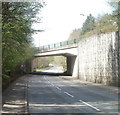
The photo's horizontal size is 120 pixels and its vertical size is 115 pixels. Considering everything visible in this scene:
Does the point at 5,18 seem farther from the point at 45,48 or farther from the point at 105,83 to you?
the point at 45,48

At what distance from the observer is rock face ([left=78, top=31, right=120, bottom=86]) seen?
27836 mm

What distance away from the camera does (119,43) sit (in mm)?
27109

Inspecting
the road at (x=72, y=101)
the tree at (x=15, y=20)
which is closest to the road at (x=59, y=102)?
the road at (x=72, y=101)

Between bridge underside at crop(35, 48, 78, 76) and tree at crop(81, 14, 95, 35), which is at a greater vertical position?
tree at crop(81, 14, 95, 35)

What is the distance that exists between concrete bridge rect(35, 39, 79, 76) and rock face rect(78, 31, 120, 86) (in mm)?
7768

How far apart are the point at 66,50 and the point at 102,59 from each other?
74.9 feet

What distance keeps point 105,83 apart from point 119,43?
18.2ft

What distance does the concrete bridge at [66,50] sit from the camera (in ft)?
164

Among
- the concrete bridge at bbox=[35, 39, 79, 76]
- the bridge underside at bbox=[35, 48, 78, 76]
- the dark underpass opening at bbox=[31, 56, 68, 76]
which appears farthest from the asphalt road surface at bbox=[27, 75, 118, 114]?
the dark underpass opening at bbox=[31, 56, 68, 76]

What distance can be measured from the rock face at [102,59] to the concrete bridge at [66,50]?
25.5 feet

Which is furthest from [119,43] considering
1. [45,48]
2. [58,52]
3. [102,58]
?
[45,48]

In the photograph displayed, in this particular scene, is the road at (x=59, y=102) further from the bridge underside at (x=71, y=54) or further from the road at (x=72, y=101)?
the bridge underside at (x=71, y=54)

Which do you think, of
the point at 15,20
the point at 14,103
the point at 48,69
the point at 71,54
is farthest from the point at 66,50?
the point at 48,69

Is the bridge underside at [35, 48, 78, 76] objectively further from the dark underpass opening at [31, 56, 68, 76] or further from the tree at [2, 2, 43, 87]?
the tree at [2, 2, 43, 87]
